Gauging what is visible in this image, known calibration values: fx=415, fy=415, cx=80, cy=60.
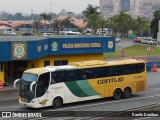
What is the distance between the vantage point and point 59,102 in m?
22.3

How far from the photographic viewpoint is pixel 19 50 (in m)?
28.5

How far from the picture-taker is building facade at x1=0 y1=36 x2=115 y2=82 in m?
28.4

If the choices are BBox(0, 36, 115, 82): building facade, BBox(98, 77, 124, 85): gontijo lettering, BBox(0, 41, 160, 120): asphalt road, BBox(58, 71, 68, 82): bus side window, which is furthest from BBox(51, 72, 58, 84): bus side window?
BBox(0, 36, 115, 82): building facade

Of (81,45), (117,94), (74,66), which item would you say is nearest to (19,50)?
(74,66)

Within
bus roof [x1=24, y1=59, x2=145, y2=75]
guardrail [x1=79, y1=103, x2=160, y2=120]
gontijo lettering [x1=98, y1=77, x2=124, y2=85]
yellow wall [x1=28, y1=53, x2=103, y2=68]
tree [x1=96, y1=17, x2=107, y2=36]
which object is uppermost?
tree [x1=96, y1=17, x2=107, y2=36]

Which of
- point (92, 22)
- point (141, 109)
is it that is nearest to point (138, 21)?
point (92, 22)

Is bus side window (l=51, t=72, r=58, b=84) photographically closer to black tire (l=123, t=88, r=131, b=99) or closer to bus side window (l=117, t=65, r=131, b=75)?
bus side window (l=117, t=65, r=131, b=75)

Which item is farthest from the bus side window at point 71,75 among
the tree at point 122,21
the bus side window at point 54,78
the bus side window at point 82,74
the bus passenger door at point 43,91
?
the tree at point 122,21

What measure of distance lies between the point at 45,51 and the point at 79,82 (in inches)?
364

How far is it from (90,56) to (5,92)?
11.4 metres

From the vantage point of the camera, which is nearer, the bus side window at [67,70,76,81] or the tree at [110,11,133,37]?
the bus side window at [67,70,76,81]

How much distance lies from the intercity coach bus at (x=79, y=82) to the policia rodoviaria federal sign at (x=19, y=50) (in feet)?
18.5

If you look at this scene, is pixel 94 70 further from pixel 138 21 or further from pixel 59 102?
pixel 138 21

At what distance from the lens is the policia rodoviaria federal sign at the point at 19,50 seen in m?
28.3
